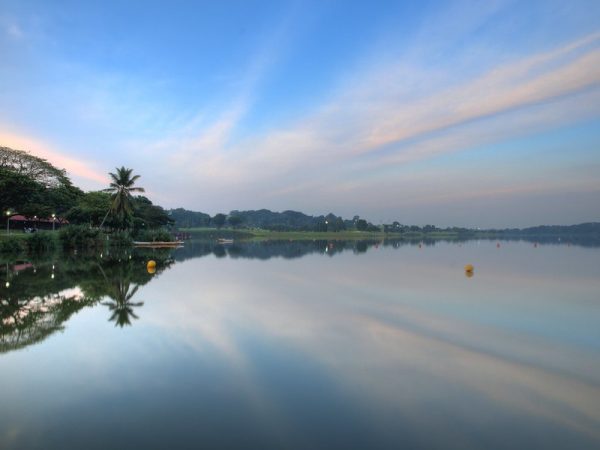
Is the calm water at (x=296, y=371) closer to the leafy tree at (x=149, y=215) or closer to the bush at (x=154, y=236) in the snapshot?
the bush at (x=154, y=236)

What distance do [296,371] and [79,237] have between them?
2028 inches

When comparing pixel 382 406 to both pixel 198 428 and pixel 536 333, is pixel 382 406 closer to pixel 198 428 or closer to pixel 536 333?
pixel 198 428

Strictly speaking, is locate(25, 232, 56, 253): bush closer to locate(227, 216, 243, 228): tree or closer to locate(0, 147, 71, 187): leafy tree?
locate(0, 147, 71, 187): leafy tree

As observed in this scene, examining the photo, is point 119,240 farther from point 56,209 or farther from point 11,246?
point 11,246

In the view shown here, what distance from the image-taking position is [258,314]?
49.3ft

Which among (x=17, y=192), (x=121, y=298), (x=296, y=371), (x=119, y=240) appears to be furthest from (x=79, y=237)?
(x=296, y=371)

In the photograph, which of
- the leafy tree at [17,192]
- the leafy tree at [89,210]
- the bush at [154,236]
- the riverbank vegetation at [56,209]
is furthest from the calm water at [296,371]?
the bush at [154,236]

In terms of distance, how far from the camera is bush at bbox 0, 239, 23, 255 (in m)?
40.8

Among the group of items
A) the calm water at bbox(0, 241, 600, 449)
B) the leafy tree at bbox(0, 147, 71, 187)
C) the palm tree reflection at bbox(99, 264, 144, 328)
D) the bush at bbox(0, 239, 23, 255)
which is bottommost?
the palm tree reflection at bbox(99, 264, 144, 328)

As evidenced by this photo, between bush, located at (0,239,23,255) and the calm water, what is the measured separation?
28.8 m

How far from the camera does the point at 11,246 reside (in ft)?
136

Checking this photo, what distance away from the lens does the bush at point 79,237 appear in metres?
49.6

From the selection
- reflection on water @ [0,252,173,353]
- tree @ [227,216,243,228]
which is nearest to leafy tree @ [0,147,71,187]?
reflection on water @ [0,252,173,353]

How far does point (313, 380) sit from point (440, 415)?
2.66 meters
